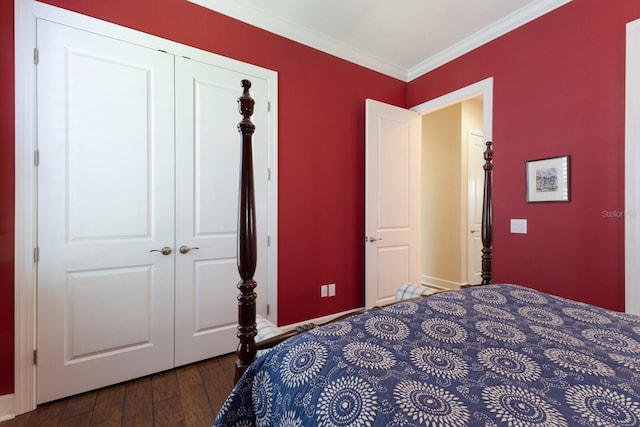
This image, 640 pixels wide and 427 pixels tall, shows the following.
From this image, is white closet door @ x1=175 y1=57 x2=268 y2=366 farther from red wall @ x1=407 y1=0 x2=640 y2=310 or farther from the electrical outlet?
red wall @ x1=407 y1=0 x2=640 y2=310

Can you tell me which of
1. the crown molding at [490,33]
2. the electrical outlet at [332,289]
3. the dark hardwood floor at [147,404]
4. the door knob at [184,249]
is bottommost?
the dark hardwood floor at [147,404]

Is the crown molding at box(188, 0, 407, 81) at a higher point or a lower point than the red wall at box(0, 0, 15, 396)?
higher

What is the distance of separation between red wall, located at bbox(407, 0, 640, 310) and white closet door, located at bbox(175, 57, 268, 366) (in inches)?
85.7

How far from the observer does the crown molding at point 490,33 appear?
2189mm

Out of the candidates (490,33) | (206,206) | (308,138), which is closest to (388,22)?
(490,33)

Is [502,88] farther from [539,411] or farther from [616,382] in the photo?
[539,411]

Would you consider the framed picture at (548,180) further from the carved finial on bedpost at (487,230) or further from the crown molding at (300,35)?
the crown molding at (300,35)

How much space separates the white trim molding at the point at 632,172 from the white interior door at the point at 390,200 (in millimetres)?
1643

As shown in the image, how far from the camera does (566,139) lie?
6.85ft

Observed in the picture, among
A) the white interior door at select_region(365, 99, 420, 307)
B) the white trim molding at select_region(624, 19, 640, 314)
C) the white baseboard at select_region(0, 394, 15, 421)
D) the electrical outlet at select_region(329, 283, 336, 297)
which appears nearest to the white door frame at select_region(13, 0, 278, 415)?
the white baseboard at select_region(0, 394, 15, 421)

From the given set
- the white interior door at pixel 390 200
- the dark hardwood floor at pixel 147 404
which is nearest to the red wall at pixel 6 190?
the dark hardwood floor at pixel 147 404

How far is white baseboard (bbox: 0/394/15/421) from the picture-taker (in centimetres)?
156

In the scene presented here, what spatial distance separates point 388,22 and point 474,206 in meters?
2.78

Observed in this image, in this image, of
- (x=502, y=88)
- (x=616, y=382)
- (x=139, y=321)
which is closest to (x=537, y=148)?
(x=502, y=88)
